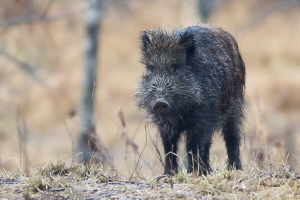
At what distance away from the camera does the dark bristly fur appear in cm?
626

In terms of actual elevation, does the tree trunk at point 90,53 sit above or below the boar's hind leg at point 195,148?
above

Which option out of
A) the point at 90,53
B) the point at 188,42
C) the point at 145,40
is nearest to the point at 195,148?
the point at 188,42

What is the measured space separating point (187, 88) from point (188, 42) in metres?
0.48

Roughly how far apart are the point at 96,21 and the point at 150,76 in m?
7.83

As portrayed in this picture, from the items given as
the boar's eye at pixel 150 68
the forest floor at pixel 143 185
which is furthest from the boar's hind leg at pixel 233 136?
the forest floor at pixel 143 185

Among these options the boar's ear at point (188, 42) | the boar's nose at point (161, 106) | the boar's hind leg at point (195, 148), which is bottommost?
the boar's hind leg at point (195, 148)

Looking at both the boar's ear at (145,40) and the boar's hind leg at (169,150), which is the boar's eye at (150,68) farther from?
the boar's hind leg at (169,150)

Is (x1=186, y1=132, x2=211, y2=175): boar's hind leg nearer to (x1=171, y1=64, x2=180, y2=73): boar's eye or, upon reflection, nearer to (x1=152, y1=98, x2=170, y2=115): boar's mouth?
(x1=152, y1=98, x2=170, y2=115): boar's mouth

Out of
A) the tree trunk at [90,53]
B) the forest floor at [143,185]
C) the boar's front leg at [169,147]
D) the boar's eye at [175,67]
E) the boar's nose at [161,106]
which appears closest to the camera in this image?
the forest floor at [143,185]

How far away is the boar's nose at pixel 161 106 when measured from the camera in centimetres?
602

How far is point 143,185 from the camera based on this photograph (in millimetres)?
5398

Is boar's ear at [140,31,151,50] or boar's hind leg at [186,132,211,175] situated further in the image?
boar's ear at [140,31,151,50]

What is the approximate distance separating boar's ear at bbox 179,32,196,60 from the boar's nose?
0.70 m

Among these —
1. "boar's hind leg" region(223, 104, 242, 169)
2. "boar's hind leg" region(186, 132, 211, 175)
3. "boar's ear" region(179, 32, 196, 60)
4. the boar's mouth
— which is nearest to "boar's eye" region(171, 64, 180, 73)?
"boar's ear" region(179, 32, 196, 60)
